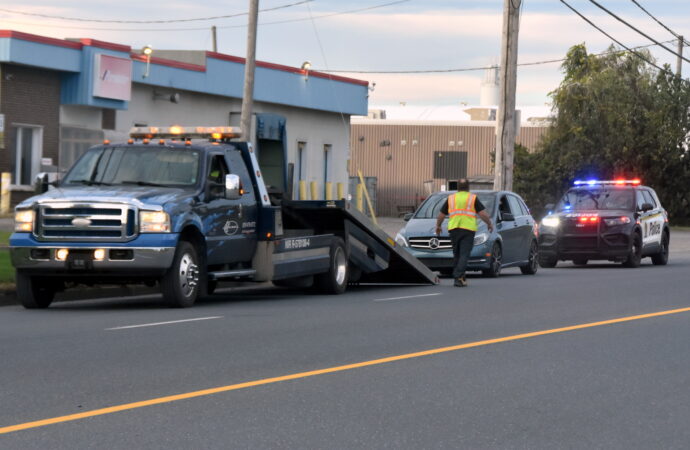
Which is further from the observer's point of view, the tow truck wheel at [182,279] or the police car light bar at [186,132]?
the police car light bar at [186,132]

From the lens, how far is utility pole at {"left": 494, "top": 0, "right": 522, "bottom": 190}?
30766mm

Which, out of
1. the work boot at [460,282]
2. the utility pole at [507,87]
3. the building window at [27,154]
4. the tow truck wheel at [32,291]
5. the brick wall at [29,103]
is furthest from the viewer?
the building window at [27,154]

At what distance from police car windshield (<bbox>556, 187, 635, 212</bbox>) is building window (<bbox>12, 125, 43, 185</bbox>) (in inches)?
551

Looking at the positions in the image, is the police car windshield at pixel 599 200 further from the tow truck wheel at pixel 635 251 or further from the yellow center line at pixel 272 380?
the yellow center line at pixel 272 380

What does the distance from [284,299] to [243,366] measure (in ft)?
25.4

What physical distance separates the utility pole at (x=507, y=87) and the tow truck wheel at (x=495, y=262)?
7290 millimetres

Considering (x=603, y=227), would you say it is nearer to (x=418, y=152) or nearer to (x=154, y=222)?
(x=154, y=222)

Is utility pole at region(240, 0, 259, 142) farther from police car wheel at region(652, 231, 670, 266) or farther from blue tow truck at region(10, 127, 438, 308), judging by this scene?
police car wheel at region(652, 231, 670, 266)

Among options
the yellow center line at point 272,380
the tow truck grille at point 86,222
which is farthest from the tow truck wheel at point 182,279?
the yellow center line at point 272,380

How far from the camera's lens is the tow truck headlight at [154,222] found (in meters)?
15.4

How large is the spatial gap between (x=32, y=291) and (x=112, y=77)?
20.2 metres

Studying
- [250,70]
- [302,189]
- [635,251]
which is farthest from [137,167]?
[302,189]

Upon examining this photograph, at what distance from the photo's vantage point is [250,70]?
2861 cm

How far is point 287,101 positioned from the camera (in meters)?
44.3
